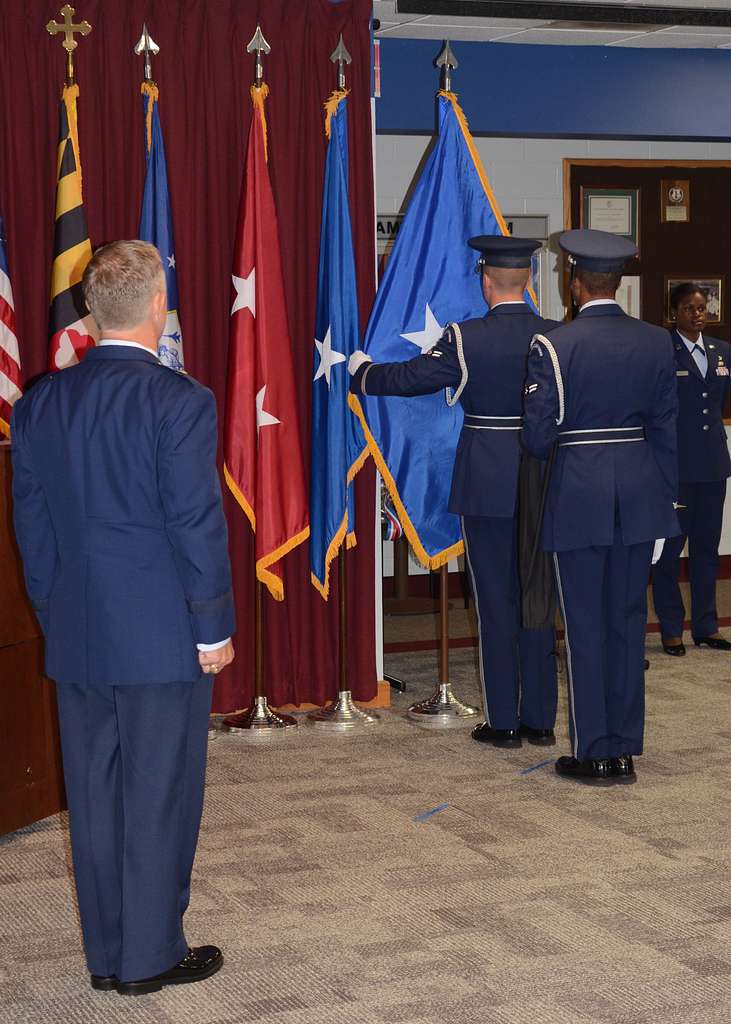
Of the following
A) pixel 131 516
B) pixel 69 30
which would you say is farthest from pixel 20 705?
pixel 69 30

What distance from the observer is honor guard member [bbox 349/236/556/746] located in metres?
4.67

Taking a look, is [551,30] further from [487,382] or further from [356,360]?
[487,382]

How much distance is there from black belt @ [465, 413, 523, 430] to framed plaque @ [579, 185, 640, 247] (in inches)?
145

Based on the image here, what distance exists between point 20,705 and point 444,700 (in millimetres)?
1860

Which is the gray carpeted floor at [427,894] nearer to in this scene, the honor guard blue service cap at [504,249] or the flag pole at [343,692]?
the flag pole at [343,692]

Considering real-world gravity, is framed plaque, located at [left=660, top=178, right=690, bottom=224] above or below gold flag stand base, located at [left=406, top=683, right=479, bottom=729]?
above

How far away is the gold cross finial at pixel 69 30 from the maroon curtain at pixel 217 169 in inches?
4.3

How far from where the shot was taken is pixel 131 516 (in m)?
2.71

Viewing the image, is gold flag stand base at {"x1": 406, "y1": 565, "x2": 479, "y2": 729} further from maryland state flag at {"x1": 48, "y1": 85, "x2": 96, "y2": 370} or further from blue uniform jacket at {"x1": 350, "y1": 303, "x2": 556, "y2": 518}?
maryland state flag at {"x1": 48, "y1": 85, "x2": 96, "y2": 370}

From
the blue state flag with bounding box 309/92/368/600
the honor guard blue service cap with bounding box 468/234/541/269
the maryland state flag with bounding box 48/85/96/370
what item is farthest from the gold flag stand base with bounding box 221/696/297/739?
the honor guard blue service cap with bounding box 468/234/541/269

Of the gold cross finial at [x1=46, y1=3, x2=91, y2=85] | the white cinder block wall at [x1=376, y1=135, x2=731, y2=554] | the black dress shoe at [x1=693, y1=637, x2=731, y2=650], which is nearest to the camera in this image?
the gold cross finial at [x1=46, y1=3, x2=91, y2=85]

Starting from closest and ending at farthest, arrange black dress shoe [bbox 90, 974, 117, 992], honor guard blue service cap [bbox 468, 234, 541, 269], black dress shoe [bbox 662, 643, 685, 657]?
black dress shoe [bbox 90, 974, 117, 992]
honor guard blue service cap [bbox 468, 234, 541, 269]
black dress shoe [bbox 662, 643, 685, 657]

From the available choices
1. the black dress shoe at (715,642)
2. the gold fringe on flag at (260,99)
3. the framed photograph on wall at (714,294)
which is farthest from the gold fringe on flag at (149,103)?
the framed photograph on wall at (714,294)

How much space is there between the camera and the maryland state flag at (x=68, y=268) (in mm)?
4711
